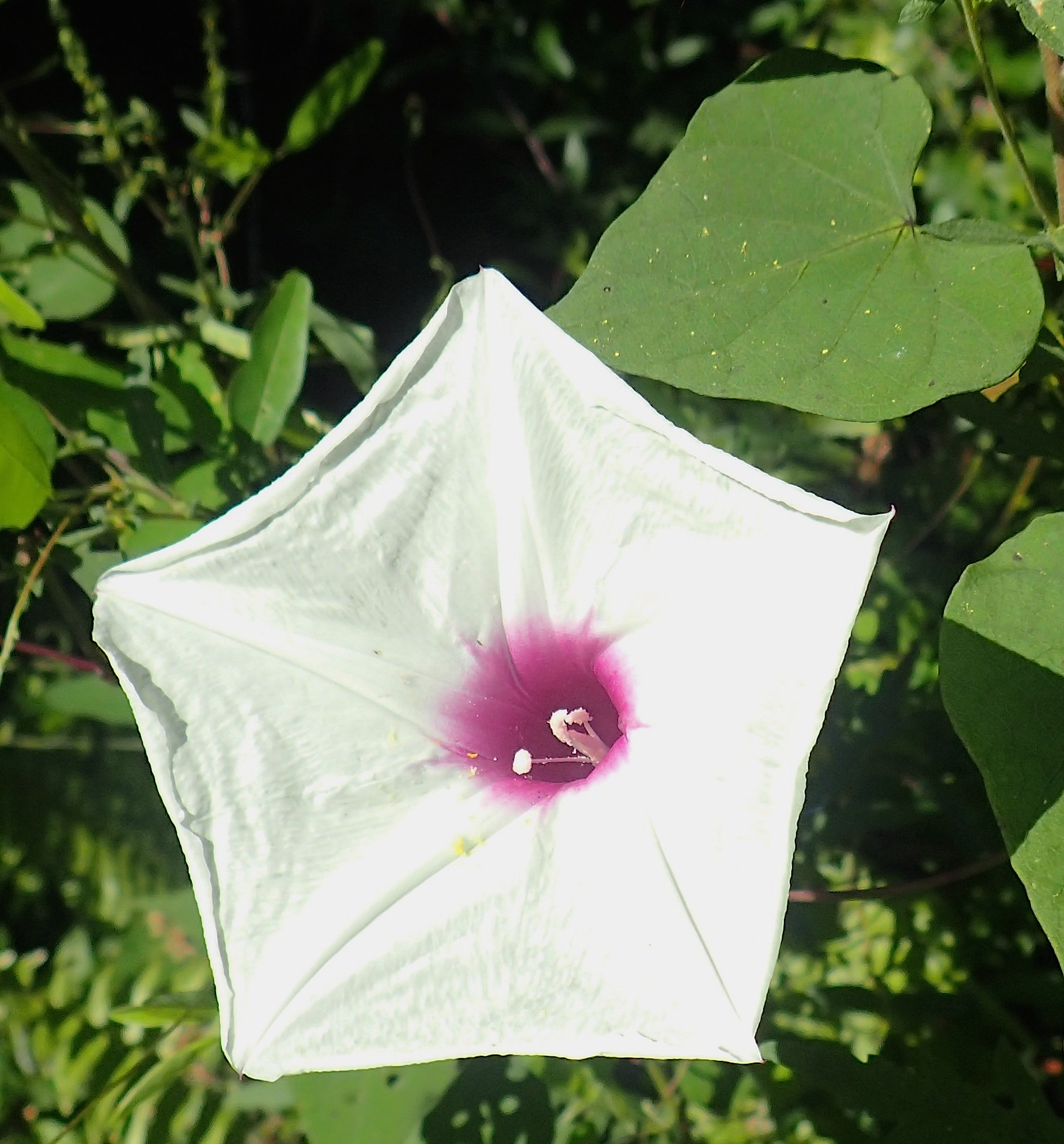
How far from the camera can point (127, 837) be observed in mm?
2098

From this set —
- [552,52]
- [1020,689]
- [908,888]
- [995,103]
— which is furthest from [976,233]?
[552,52]

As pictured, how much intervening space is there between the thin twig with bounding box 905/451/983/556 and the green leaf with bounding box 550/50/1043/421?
32.9 inches

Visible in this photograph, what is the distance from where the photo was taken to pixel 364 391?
1763 mm

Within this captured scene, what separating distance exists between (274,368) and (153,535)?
251mm

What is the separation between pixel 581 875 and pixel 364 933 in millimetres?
212

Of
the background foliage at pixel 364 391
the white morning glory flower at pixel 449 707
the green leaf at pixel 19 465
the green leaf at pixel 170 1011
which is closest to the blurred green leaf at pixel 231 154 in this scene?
the background foliage at pixel 364 391

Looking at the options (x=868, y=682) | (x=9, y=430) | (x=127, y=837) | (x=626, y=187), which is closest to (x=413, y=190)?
(x=626, y=187)

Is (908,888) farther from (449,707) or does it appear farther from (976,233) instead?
(976,233)

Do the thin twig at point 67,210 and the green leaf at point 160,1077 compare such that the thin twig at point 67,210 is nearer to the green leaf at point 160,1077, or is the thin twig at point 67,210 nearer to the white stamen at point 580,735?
the white stamen at point 580,735

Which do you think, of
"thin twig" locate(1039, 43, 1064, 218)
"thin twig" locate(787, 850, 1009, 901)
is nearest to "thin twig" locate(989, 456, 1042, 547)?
"thin twig" locate(787, 850, 1009, 901)

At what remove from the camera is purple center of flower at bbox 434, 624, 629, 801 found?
3.65 feet

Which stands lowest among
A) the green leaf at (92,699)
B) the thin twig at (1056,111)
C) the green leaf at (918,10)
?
the green leaf at (92,699)

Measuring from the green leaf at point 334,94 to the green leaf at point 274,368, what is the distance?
430 mm

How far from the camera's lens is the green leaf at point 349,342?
1596 mm
